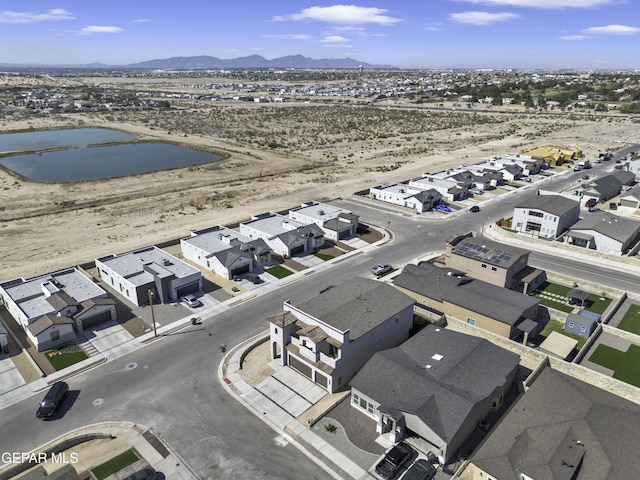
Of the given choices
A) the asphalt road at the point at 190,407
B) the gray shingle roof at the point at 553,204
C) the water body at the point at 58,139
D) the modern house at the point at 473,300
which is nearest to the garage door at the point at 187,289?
the asphalt road at the point at 190,407

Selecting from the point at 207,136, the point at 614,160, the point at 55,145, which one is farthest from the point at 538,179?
the point at 55,145

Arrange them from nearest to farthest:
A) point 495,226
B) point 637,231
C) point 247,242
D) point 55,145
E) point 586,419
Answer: point 586,419, point 247,242, point 637,231, point 495,226, point 55,145

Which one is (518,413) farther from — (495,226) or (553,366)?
(495,226)

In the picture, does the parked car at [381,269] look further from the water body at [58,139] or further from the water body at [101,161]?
the water body at [58,139]

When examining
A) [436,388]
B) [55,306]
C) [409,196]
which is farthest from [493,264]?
[55,306]

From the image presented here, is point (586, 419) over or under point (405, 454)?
over

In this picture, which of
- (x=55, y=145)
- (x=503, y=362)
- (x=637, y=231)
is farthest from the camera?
(x=55, y=145)

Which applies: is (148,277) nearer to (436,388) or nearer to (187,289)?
(187,289)
